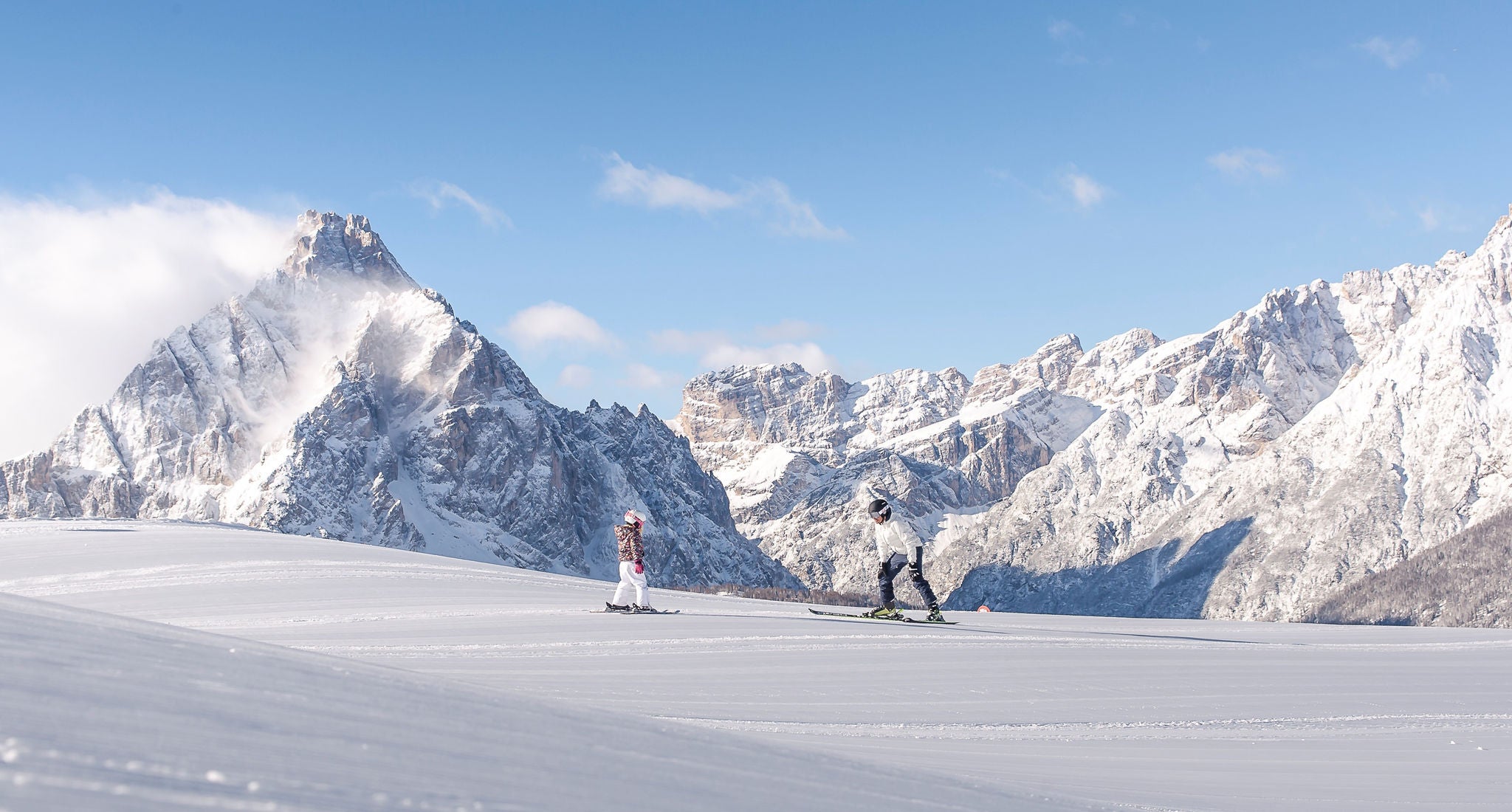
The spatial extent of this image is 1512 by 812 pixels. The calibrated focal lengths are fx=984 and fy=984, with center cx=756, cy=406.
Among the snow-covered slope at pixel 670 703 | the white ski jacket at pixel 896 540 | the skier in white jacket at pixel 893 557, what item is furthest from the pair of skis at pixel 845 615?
the white ski jacket at pixel 896 540

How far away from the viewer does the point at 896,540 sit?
17812 mm

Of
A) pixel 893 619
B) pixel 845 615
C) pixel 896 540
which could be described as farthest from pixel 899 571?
pixel 845 615

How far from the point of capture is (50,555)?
74.7 feet

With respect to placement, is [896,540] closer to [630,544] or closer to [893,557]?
[893,557]

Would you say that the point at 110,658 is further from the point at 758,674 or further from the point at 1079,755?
the point at 758,674

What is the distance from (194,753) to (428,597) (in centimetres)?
1612

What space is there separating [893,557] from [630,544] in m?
4.88

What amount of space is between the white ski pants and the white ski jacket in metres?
4.31

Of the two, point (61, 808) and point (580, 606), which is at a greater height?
point (61, 808)

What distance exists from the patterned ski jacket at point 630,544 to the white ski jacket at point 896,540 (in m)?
4.46

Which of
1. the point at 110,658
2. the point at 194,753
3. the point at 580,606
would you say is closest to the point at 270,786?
the point at 194,753

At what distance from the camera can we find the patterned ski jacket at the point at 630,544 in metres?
18.3

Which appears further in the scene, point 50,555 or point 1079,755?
point 50,555

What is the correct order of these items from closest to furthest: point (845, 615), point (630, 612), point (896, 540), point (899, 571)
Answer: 1. point (630, 612)
2. point (896, 540)
3. point (899, 571)
4. point (845, 615)
